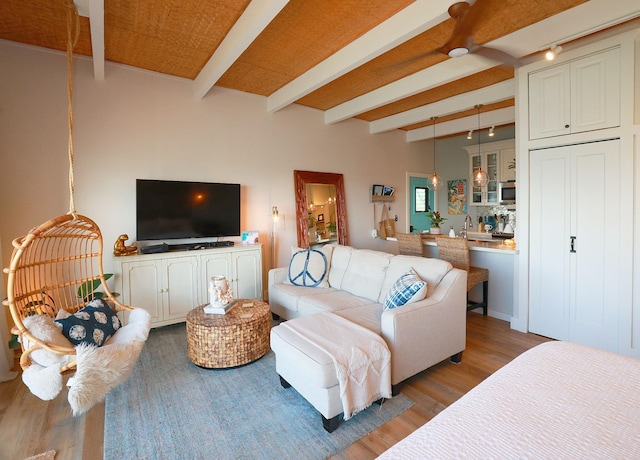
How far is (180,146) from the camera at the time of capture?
3.90 m

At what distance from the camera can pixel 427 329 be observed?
2.39 meters

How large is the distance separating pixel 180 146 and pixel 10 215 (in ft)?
5.77

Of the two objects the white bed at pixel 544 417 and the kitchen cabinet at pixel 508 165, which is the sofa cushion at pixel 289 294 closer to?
the white bed at pixel 544 417

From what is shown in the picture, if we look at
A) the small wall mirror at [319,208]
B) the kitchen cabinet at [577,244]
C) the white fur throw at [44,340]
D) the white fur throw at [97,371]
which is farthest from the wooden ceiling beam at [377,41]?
the white fur throw at [44,340]

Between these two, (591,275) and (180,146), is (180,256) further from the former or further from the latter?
(591,275)

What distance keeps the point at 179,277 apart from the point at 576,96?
4.38 m

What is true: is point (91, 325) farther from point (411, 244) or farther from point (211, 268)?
point (411, 244)

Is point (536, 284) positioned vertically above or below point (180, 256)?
below

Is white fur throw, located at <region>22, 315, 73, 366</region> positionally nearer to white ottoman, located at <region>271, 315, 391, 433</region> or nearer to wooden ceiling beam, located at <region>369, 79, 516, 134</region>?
white ottoman, located at <region>271, 315, 391, 433</region>

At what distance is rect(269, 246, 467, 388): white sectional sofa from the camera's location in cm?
222

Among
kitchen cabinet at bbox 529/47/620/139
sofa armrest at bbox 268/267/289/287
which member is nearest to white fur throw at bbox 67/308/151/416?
sofa armrest at bbox 268/267/289/287

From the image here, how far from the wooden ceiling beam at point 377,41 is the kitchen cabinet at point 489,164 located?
4138 millimetres

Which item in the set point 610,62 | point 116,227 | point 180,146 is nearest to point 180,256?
point 116,227

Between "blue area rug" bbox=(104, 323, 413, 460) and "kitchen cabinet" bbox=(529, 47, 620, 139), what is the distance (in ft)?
9.51
